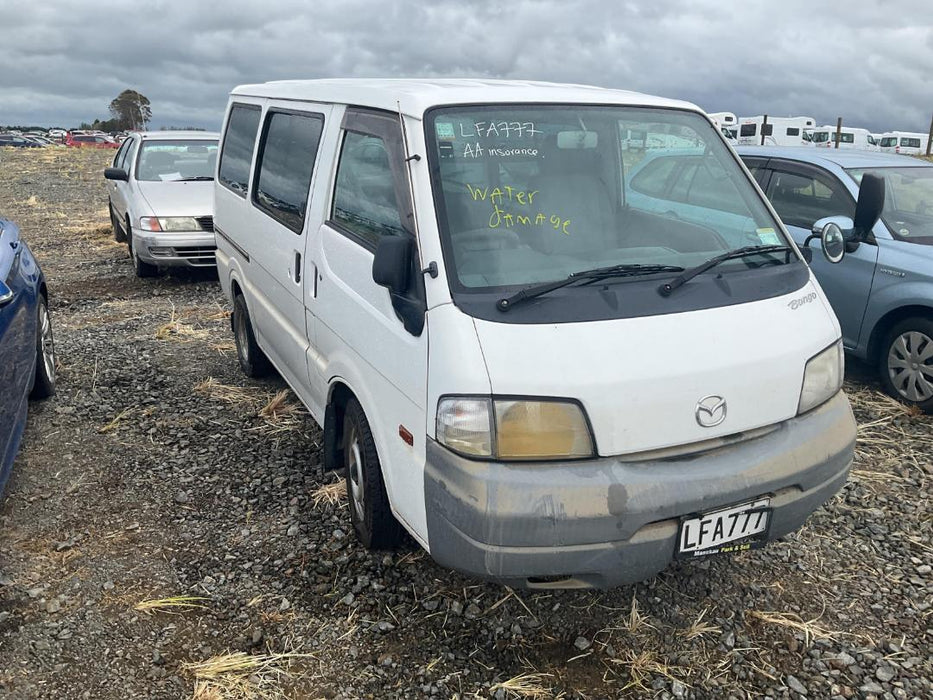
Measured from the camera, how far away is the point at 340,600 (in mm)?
3150

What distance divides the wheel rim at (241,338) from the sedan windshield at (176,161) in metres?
4.35

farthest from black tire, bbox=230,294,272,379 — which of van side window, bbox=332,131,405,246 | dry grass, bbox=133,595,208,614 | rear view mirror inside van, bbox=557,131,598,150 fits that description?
rear view mirror inside van, bbox=557,131,598,150

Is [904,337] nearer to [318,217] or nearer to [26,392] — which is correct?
[318,217]

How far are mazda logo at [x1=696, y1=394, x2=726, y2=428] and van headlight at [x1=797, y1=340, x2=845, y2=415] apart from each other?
416 millimetres

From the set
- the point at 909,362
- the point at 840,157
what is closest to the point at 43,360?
the point at 909,362

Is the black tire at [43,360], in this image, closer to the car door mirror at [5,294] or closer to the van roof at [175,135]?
the car door mirror at [5,294]

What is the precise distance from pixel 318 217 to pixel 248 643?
1906mm

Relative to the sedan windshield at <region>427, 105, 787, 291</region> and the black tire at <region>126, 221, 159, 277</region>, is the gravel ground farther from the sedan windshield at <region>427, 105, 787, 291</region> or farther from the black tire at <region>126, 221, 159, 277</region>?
the black tire at <region>126, 221, 159, 277</region>

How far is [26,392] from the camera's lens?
Result: 4.32 metres

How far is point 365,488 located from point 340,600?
1.55 ft

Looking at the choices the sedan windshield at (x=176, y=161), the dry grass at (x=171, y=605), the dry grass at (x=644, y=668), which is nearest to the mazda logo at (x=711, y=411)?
the dry grass at (x=644, y=668)

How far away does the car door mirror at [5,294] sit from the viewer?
392cm

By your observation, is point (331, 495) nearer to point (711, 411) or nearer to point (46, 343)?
point (711, 411)

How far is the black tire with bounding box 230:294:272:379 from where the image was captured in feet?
17.9
